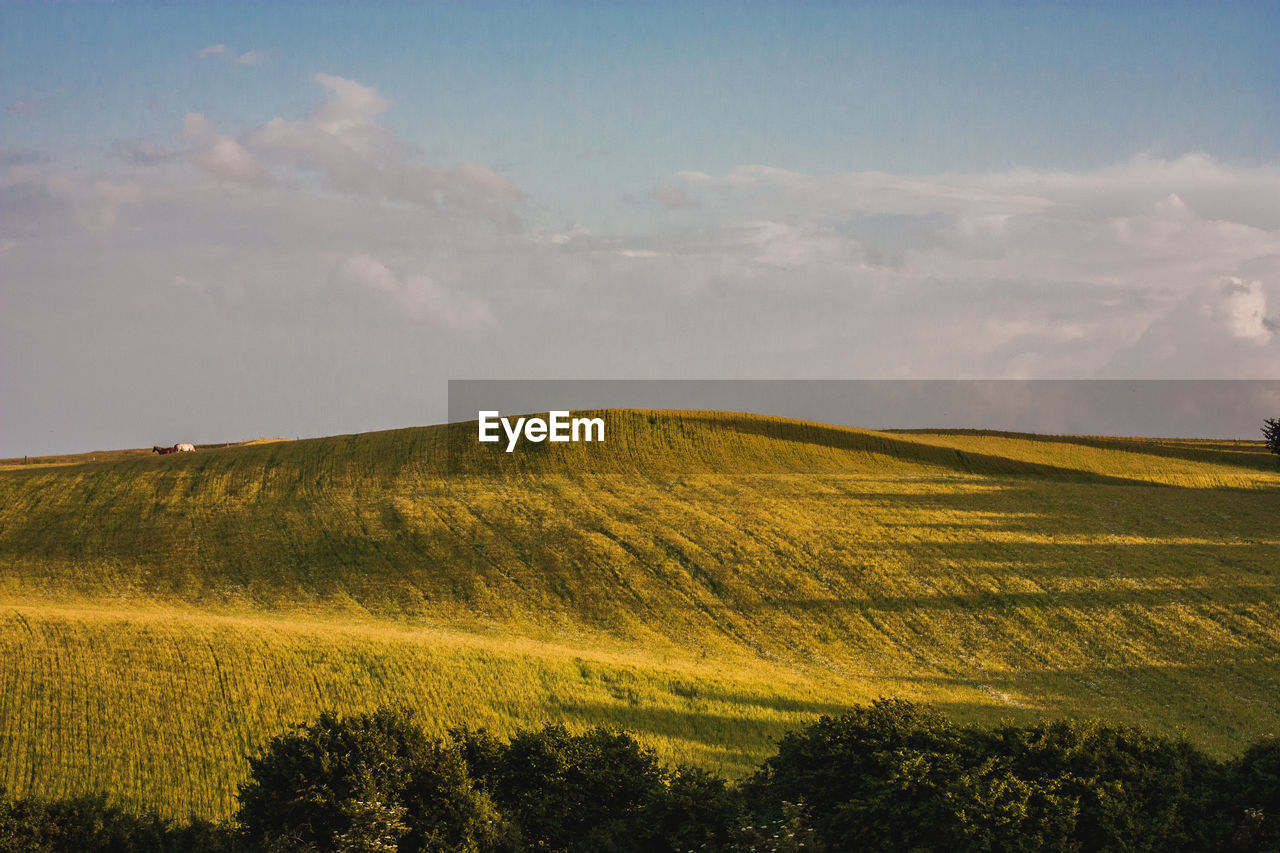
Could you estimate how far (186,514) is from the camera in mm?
62656

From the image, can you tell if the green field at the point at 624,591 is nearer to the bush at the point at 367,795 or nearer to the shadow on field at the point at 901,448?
the shadow on field at the point at 901,448

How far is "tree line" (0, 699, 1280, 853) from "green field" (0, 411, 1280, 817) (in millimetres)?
7347

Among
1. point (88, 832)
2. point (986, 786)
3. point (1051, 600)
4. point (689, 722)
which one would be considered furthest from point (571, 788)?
point (1051, 600)

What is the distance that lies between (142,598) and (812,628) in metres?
30.8

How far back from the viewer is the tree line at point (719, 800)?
65.6 ft

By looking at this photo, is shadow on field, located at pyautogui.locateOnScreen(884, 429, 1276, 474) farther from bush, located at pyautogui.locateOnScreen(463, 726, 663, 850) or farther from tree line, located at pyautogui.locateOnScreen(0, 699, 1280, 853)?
bush, located at pyautogui.locateOnScreen(463, 726, 663, 850)

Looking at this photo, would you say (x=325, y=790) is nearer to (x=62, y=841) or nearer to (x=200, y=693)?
(x=62, y=841)

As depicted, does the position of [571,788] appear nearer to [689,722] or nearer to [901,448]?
[689,722]

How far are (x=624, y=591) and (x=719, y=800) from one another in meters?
28.8

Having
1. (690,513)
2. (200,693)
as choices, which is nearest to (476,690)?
(200,693)

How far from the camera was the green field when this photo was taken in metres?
33.7

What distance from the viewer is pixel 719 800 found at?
69.5ft

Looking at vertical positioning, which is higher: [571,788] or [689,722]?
[571,788]


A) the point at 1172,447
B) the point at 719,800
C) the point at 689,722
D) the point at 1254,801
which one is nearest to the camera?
the point at 1254,801
